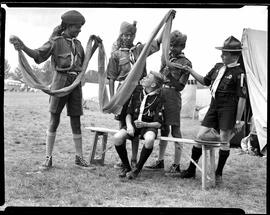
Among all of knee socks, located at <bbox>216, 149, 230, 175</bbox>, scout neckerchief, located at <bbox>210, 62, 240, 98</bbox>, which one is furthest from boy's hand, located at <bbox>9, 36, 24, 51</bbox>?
knee socks, located at <bbox>216, 149, 230, 175</bbox>

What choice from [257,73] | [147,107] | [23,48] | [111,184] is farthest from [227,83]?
[257,73]

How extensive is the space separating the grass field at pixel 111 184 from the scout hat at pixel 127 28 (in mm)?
886

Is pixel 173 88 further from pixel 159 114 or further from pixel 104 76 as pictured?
pixel 104 76

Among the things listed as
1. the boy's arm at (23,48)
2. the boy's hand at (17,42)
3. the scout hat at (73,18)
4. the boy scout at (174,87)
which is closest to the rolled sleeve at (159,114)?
the boy scout at (174,87)

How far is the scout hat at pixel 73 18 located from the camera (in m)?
3.89

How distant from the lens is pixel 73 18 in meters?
3.89

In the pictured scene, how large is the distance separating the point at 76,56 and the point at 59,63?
0.57 ft

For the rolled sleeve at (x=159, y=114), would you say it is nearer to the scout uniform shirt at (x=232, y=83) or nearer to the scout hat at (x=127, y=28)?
the scout uniform shirt at (x=232, y=83)

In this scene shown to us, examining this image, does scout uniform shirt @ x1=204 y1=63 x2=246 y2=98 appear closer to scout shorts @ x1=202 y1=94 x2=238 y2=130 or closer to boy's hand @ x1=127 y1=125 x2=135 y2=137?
scout shorts @ x1=202 y1=94 x2=238 y2=130

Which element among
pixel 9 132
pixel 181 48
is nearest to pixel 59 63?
pixel 181 48

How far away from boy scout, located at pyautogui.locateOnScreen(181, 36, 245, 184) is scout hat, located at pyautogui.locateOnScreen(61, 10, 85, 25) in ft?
3.43

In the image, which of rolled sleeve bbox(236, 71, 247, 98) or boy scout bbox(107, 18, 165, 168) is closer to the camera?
rolled sleeve bbox(236, 71, 247, 98)

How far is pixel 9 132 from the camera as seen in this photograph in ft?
20.8

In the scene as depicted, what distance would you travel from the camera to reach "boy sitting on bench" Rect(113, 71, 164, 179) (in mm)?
4004
